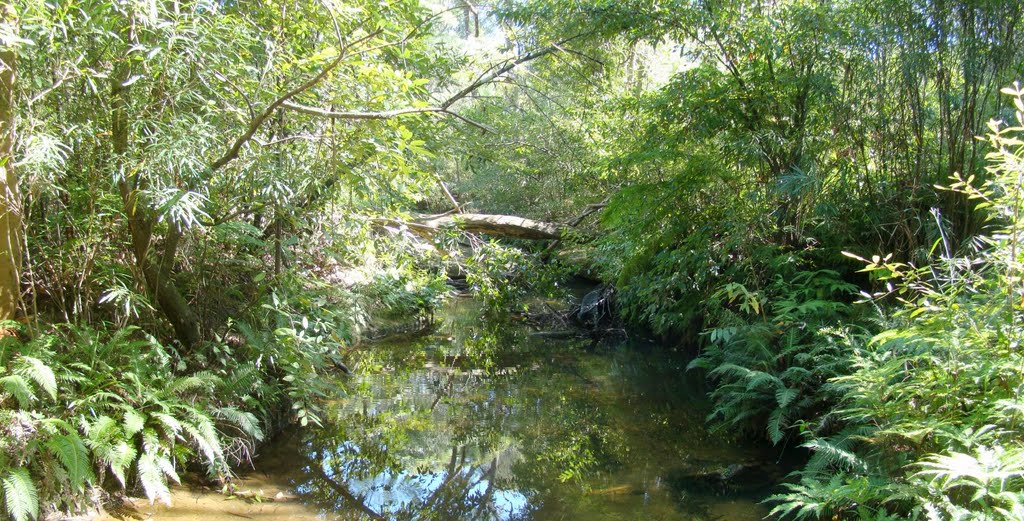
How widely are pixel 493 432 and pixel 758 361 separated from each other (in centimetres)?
240

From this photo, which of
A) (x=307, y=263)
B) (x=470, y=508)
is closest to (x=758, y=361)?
(x=470, y=508)

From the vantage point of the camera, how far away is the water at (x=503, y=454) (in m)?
4.05

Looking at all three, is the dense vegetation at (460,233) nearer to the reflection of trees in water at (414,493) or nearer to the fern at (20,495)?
the fern at (20,495)

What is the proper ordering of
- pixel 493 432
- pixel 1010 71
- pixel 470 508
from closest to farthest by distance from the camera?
pixel 470 508 → pixel 1010 71 → pixel 493 432

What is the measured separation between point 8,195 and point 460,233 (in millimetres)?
4159

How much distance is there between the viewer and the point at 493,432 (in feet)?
18.0

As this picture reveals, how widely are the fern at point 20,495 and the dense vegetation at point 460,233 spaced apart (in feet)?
0.06

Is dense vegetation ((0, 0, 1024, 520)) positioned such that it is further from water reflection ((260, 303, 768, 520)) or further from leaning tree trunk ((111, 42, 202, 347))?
water reflection ((260, 303, 768, 520))

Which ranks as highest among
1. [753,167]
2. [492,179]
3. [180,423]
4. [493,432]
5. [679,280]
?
[492,179]

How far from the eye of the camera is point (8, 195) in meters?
3.34

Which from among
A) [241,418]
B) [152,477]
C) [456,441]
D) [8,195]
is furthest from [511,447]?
[8,195]

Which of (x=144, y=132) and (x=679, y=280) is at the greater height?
(x=144, y=132)

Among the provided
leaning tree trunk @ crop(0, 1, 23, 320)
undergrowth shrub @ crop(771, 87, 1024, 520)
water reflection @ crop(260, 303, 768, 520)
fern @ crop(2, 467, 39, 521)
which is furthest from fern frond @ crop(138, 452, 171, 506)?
undergrowth shrub @ crop(771, 87, 1024, 520)

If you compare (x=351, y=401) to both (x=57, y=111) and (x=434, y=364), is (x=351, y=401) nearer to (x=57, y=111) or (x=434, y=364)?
(x=434, y=364)
